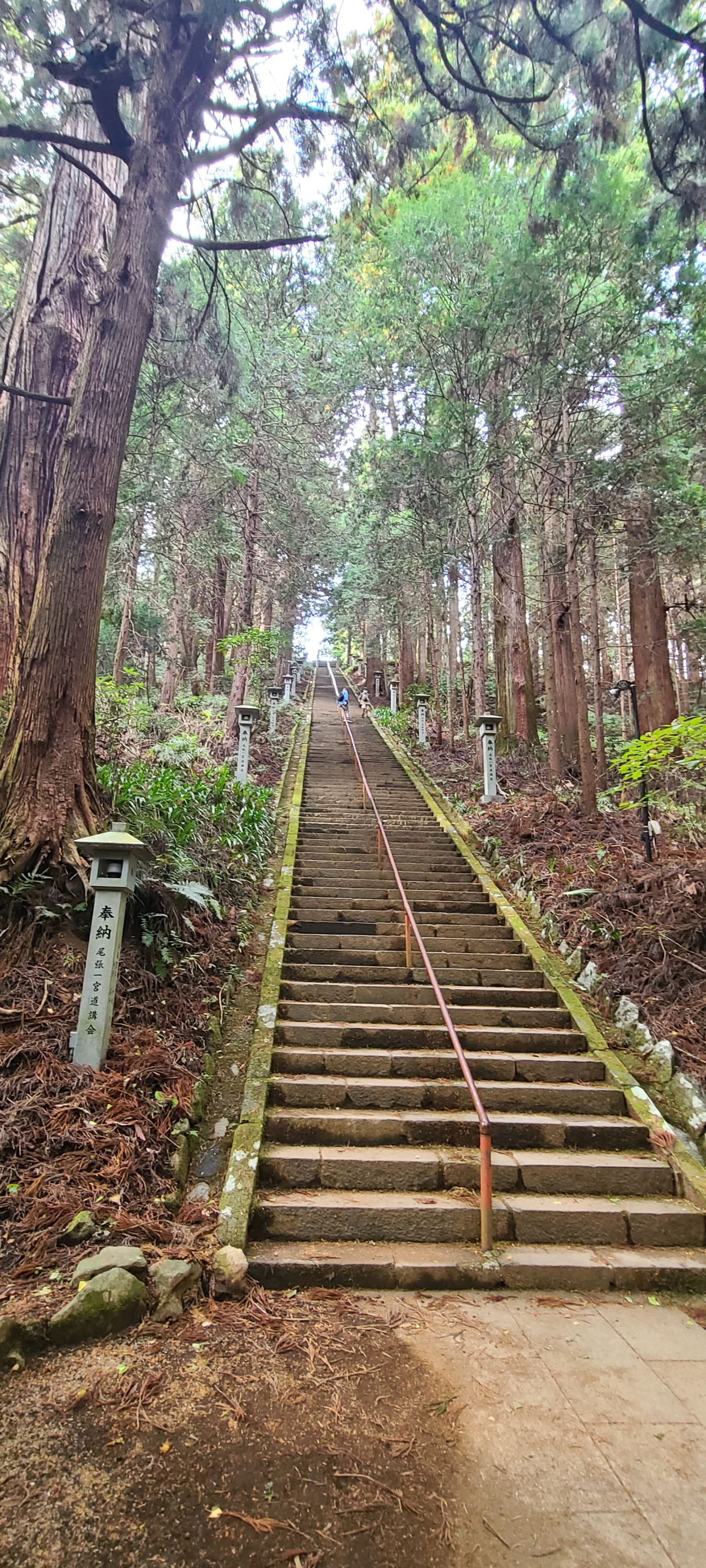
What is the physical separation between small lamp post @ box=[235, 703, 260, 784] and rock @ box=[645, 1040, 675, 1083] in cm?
629

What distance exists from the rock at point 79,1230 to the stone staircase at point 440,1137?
2.56 feet

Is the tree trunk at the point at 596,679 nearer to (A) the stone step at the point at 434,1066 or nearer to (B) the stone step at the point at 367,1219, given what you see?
(A) the stone step at the point at 434,1066

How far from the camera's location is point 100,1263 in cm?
278

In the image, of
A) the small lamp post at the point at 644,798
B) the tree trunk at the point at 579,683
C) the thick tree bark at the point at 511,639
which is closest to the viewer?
the small lamp post at the point at 644,798

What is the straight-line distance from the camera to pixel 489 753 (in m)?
10.1

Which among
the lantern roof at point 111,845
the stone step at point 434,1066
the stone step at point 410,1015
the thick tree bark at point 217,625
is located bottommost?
the stone step at point 434,1066

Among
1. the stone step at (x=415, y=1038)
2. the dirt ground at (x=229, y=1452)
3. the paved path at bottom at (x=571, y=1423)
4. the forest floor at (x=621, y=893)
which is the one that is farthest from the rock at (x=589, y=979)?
the dirt ground at (x=229, y=1452)

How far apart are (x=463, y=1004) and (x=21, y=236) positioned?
1100 centimetres

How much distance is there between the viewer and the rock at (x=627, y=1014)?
5.19 metres

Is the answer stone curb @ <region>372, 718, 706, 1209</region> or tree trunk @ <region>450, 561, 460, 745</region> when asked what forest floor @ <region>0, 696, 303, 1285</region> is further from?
tree trunk @ <region>450, 561, 460, 745</region>

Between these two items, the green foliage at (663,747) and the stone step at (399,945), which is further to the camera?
the stone step at (399,945)

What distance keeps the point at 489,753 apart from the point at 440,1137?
667 centimetres

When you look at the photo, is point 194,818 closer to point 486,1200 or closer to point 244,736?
point 244,736

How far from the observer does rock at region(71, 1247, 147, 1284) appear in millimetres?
2738
